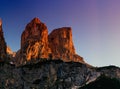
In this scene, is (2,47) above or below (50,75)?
above

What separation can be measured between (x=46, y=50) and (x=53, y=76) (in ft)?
133

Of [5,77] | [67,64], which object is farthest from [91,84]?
[5,77]

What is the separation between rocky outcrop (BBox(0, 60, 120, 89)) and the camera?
15088 centimetres

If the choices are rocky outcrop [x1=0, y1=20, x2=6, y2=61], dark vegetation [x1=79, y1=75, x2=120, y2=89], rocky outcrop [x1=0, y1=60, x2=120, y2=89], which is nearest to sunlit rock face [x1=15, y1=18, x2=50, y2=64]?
rocky outcrop [x1=0, y1=20, x2=6, y2=61]

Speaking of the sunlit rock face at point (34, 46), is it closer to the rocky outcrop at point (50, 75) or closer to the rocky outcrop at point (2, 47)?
the rocky outcrop at point (2, 47)

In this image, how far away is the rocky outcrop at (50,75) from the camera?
15088cm

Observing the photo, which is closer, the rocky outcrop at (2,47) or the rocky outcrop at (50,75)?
the rocky outcrop at (50,75)

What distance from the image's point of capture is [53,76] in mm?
155125

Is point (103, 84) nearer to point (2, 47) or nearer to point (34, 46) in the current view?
point (34, 46)

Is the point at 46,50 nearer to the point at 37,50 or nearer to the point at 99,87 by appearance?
the point at 37,50

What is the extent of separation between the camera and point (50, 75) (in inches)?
6122

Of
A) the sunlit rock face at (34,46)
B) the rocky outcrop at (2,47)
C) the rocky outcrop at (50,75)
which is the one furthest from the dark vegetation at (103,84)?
the sunlit rock face at (34,46)

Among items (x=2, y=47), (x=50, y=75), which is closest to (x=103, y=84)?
(x=50, y=75)

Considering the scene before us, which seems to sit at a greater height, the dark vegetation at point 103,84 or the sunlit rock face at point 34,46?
the sunlit rock face at point 34,46
